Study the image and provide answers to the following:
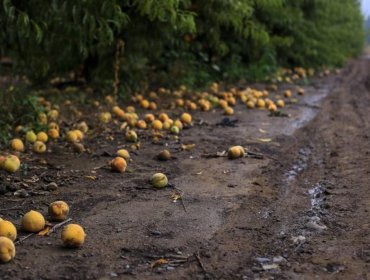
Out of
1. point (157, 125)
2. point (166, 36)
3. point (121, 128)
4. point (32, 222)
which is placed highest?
point (166, 36)

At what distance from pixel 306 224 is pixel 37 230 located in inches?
71.6

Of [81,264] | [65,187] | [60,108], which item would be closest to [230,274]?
[81,264]

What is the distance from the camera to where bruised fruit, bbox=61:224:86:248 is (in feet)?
10.9

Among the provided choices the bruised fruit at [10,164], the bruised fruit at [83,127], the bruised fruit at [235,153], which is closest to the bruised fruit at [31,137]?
the bruised fruit at [83,127]

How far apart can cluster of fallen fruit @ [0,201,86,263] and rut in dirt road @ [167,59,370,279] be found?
2.41ft

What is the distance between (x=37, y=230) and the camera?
11.8 ft

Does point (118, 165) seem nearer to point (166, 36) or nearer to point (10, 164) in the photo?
point (10, 164)

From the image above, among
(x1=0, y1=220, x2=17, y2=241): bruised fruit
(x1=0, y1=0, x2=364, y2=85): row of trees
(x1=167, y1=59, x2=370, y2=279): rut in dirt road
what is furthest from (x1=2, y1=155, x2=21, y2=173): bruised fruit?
(x1=167, y1=59, x2=370, y2=279): rut in dirt road

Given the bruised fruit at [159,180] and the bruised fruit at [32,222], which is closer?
the bruised fruit at [32,222]

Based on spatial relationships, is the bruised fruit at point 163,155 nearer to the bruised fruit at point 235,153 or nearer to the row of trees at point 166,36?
the bruised fruit at point 235,153

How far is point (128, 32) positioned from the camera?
329 inches

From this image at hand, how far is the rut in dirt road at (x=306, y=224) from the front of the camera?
10.4 feet

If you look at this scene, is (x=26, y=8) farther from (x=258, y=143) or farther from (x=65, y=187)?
(x=258, y=143)

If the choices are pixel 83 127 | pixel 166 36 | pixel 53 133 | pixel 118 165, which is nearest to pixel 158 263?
pixel 118 165
